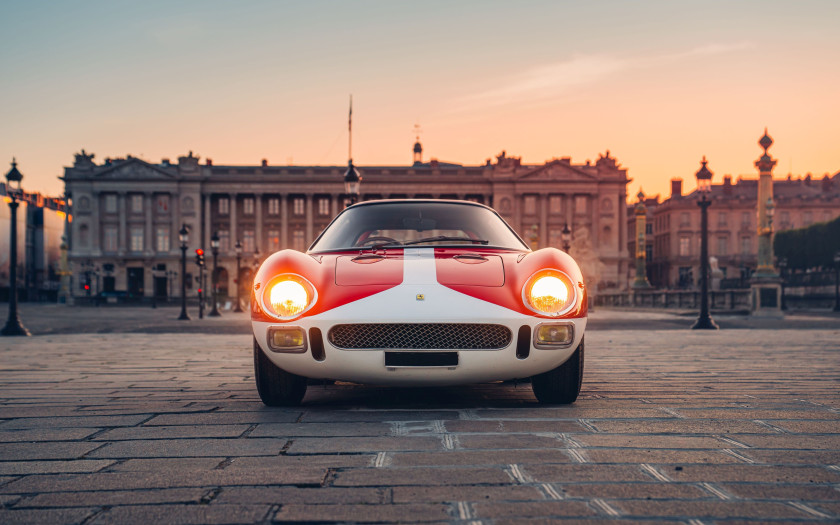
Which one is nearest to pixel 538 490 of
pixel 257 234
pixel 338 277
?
pixel 338 277

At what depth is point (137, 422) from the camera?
434cm

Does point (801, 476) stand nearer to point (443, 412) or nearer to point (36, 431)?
point (443, 412)

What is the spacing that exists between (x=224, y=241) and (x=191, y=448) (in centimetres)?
9679

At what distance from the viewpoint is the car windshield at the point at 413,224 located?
580 cm

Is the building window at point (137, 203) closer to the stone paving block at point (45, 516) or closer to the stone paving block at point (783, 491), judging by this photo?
the stone paving block at point (45, 516)

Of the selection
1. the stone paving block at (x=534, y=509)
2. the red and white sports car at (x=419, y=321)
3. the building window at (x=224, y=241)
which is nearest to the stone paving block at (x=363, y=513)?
the stone paving block at (x=534, y=509)

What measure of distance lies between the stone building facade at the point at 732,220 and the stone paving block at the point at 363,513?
336 feet

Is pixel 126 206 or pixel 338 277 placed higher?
pixel 126 206

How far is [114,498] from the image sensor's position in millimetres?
2658

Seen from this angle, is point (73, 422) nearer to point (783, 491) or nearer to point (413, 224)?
point (413, 224)

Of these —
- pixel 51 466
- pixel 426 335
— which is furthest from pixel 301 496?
pixel 426 335

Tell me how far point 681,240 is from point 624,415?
10579 cm

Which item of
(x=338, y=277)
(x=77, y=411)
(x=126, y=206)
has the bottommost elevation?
(x=77, y=411)

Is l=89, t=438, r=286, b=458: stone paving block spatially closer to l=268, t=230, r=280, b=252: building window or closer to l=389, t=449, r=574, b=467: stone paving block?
l=389, t=449, r=574, b=467: stone paving block
